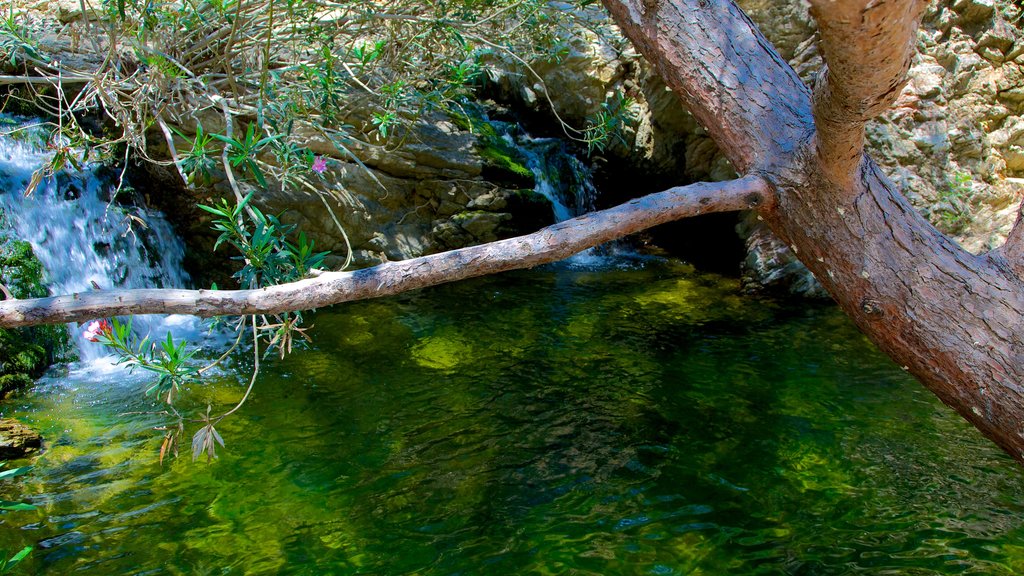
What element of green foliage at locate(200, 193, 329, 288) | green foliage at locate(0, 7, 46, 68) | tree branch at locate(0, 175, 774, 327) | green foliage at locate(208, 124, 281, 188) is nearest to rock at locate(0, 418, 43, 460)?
Result: green foliage at locate(200, 193, 329, 288)

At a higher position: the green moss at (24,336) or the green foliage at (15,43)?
the green foliage at (15,43)

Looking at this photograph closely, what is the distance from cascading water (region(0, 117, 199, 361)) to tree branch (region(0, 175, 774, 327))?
4.45 meters

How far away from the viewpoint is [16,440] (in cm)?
421

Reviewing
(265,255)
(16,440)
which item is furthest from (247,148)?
(16,440)

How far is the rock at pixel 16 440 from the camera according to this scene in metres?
4.14

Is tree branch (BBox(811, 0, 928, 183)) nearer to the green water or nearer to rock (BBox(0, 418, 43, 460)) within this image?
the green water

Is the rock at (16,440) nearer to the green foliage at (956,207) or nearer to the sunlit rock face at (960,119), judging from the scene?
the sunlit rock face at (960,119)

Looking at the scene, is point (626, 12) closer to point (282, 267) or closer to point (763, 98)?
point (763, 98)

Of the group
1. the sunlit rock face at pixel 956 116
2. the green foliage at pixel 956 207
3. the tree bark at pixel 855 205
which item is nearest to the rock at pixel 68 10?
the sunlit rock face at pixel 956 116

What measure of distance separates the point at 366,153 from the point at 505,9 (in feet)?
7.30

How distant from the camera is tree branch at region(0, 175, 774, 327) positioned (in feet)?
6.74

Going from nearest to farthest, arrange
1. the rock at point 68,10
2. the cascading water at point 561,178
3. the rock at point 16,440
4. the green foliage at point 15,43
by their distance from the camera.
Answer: the rock at point 16,440, the green foliage at point 15,43, the rock at point 68,10, the cascading water at point 561,178

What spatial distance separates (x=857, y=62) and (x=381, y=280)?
4.91ft

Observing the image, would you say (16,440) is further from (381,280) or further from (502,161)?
(502,161)
